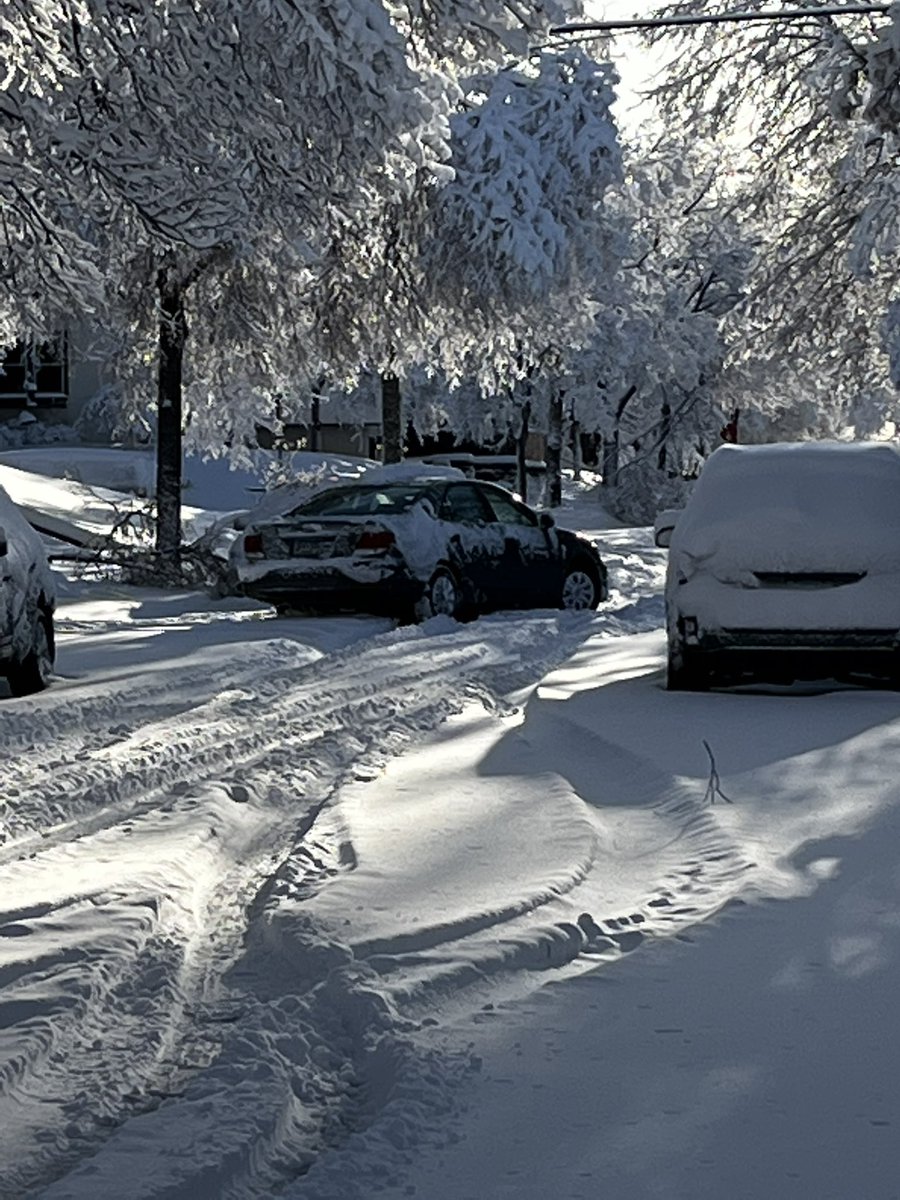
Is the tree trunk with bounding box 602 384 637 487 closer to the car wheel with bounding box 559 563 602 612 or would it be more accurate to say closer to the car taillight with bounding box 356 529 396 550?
the car wheel with bounding box 559 563 602 612

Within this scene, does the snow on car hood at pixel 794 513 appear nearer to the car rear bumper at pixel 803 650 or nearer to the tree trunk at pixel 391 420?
the car rear bumper at pixel 803 650

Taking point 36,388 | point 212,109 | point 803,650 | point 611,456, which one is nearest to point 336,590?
point 212,109

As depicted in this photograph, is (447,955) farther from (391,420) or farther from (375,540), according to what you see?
(391,420)

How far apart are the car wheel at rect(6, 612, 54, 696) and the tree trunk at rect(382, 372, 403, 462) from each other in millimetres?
20331

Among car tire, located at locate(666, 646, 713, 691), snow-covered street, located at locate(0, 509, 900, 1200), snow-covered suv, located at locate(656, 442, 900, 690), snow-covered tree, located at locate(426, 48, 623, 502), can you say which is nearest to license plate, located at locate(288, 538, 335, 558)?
snow-covered suv, located at locate(656, 442, 900, 690)

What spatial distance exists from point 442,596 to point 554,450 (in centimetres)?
3919

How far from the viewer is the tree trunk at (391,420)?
34688mm

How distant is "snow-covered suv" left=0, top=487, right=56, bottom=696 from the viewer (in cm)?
1346

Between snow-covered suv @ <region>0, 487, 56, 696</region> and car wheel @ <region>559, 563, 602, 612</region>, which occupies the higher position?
snow-covered suv @ <region>0, 487, 56, 696</region>

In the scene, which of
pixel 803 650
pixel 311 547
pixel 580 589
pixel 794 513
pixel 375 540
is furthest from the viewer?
pixel 580 589

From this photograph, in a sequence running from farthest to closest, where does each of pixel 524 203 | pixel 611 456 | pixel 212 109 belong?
Result: pixel 611 456 < pixel 524 203 < pixel 212 109

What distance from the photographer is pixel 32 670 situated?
13820 mm

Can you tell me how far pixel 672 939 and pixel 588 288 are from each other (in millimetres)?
24922

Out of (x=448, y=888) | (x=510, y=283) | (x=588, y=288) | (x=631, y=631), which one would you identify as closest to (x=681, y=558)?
(x=631, y=631)
